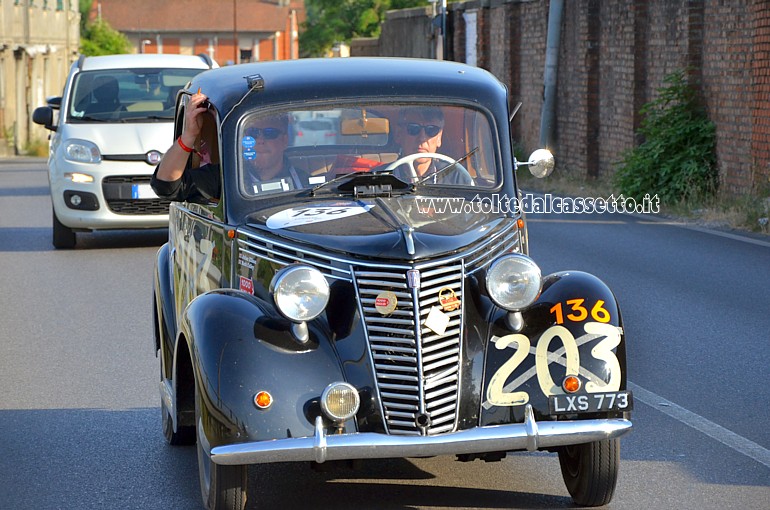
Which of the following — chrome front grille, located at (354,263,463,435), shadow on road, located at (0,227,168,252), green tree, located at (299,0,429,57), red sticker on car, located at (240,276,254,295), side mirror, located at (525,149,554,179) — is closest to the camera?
chrome front grille, located at (354,263,463,435)

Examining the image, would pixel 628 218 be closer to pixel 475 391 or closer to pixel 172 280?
pixel 172 280

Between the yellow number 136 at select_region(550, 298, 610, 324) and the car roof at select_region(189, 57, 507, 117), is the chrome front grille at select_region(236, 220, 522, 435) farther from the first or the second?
the car roof at select_region(189, 57, 507, 117)

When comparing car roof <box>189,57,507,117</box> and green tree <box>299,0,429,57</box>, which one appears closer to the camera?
car roof <box>189,57,507,117</box>

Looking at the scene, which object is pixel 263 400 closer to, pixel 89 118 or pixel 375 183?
pixel 375 183

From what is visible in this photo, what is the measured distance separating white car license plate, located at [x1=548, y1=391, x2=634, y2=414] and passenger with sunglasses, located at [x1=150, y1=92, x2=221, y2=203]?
6.52ft

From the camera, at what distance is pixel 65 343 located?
31.3 feet

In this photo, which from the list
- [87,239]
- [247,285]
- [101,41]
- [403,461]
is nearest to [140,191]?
[87,239]

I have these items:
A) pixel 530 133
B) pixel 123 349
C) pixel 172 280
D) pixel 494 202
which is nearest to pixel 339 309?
pixel 494 202

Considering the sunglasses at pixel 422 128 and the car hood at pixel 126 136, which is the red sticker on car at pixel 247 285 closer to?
the sunglasses at pixel 422 128

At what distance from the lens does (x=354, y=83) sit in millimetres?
6328

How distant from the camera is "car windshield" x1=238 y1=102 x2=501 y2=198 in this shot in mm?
6199

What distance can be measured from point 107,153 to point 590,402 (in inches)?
409

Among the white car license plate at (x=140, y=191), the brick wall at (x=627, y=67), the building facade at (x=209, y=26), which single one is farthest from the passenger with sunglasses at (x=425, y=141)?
the building facade at (x=209, y=26)

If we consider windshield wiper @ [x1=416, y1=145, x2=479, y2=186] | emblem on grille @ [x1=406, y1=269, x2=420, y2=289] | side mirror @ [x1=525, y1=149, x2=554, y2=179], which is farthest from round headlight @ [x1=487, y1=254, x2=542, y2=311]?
side mirror @ [x1=525, y1=149, x2=554, y2=179]
